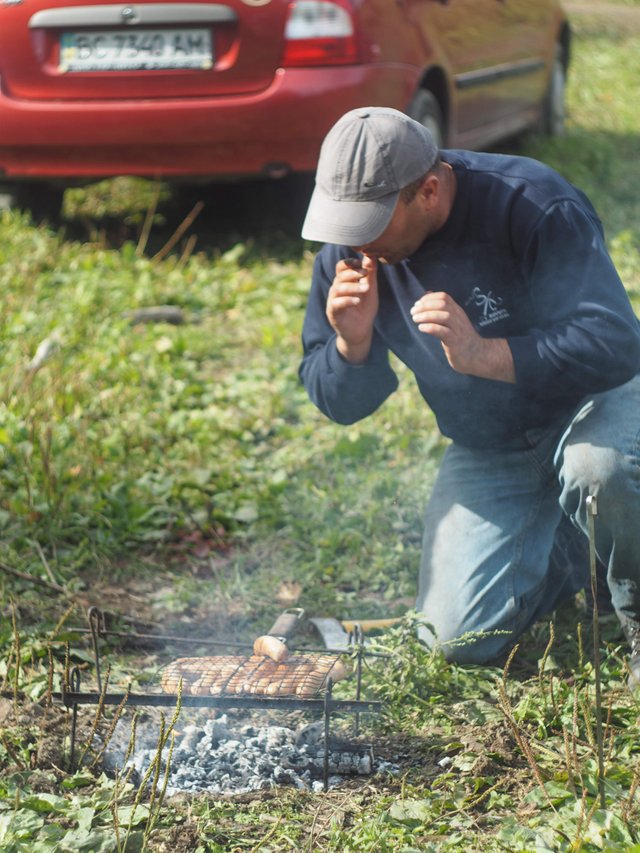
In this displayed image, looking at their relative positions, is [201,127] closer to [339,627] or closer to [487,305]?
[487,305]

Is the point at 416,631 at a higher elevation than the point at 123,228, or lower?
higher

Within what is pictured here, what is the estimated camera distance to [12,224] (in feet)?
21.3

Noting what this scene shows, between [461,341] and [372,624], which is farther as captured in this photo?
[372,624]

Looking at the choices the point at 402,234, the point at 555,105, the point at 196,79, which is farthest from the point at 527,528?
the point at 555,105

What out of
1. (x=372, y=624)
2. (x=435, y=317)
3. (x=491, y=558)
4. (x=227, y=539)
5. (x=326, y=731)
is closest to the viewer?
(x=326, y=731)

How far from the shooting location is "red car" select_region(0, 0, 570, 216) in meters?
5.42

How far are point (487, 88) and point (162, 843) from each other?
5.37 metres

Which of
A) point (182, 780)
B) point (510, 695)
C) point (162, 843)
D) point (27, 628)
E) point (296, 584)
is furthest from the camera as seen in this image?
point (296, 584)

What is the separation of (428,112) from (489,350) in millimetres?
3501

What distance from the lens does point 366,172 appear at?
2861 millimetres

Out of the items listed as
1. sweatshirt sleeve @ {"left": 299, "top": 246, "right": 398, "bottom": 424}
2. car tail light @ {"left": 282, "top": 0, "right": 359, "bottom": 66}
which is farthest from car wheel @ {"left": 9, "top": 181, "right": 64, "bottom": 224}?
sweatshirt sleeve @ {"left": 299, "top": 246, "right": 398, "bottom": 424}

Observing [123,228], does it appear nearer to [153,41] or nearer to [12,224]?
[12,224]

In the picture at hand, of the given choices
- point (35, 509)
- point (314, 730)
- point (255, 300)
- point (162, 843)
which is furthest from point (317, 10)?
point (162, 843)

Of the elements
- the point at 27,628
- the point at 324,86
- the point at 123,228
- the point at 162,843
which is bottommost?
the point at 123,228
